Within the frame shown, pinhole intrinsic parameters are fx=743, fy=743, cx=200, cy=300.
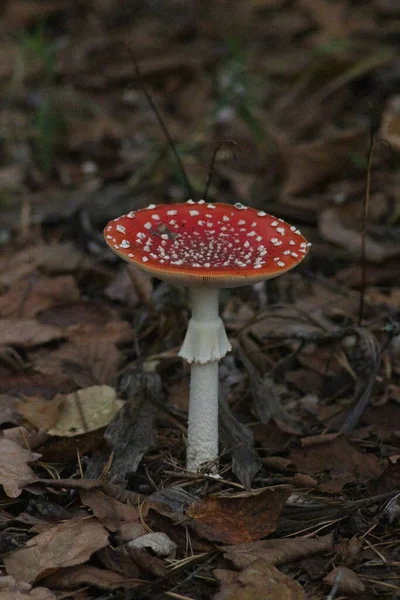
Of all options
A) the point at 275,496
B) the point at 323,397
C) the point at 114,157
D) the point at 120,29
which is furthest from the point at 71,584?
the point at 120,29

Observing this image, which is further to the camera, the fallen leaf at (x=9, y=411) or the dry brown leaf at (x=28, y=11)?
the dry brown leaf at (x=28, y=11)

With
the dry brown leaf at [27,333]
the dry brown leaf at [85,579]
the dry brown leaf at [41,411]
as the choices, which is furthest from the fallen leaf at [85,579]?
the dry brown leaf at [27,333]

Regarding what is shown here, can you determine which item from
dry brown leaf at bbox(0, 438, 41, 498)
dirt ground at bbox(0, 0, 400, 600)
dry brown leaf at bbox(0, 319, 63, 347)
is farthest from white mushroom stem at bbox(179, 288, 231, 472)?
dry brown leaf at bbox(0, 319, 63, 347)

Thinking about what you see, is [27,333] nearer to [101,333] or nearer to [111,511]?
[101,333]

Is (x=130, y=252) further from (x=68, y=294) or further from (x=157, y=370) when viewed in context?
(x=68, y=294)

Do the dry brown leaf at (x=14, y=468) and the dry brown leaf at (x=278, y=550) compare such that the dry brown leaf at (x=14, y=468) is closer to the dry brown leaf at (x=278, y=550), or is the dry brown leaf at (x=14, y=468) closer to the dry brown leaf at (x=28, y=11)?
the dry brown leaf at (x=278, y=550)
